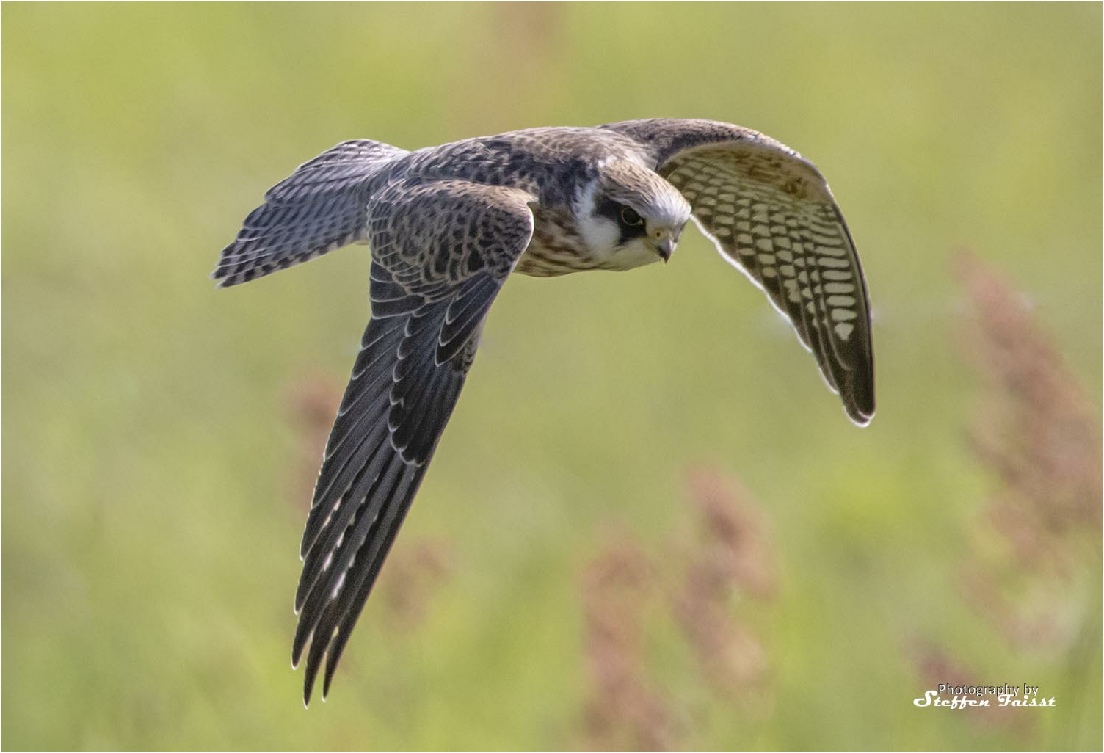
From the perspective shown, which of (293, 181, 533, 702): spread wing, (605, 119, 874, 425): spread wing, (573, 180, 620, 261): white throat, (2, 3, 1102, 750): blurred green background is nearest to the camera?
(293, 181, 533, 702): spread wing

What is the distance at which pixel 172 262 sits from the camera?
14.8m

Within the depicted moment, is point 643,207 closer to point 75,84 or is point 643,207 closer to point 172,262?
point 172,262

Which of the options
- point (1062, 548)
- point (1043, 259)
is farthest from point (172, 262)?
point (1062, 548)

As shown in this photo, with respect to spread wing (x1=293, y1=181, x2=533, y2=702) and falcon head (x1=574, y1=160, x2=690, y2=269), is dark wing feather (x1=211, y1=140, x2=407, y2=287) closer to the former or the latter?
spread wing (x1=293, y1=181, x2=533, y2=702)

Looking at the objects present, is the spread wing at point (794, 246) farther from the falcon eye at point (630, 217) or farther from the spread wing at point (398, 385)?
the spread wing at point (398, 385)

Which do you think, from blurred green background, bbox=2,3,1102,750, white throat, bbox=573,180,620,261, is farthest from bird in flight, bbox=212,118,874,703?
blurred green background, bbox=2,3,1102,750

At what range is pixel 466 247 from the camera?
5.98 metres

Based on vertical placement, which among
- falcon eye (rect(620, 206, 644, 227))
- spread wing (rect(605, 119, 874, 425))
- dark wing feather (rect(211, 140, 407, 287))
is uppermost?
falcon eye (rect(620, 206, 644, 227))

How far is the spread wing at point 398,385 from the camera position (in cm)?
560

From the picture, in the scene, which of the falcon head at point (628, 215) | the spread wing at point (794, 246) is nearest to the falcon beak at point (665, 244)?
the falcon head at point (628, 215)

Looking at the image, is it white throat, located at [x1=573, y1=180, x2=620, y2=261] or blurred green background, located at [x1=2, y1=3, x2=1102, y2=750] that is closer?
white throat, located at [x1=573, y1=180, x2=620, y2=261]

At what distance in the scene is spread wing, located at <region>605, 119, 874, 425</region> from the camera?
731 cm

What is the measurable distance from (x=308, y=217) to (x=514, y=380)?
7.14m

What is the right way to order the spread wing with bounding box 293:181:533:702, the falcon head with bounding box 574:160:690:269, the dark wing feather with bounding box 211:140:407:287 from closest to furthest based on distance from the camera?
the spread wing with bounding box 293:181:533:702 < the falcon head with bounding box 574:160:690:269 < the dark wing feather with bounding box 211:140:407:287
